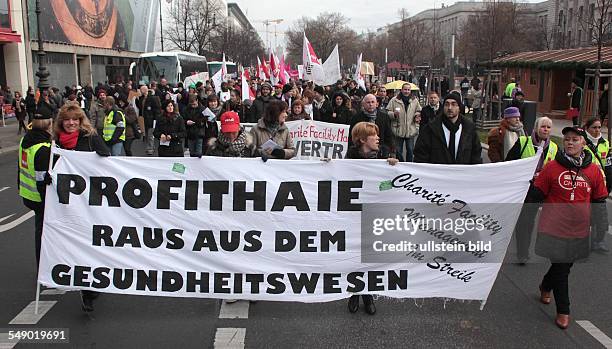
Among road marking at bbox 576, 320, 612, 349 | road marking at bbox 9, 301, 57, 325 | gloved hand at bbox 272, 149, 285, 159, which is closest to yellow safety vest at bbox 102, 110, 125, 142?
road marking at bbox 9, 301, 57, 325

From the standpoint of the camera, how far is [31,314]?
4984 millimetres

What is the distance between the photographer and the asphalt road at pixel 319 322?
4.47 metres

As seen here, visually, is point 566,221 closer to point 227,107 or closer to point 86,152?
point 86,152

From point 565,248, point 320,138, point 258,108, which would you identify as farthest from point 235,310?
point 258,108

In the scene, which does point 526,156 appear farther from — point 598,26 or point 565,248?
point 598,26

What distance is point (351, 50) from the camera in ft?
307

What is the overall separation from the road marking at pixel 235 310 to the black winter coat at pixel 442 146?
2.21 m

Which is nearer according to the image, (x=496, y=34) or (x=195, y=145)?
(x=195, y=145)

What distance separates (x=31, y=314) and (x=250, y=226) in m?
2.03

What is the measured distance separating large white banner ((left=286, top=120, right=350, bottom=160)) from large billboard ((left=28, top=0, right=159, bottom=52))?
98.5 ft

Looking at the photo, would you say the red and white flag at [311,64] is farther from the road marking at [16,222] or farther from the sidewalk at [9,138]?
the road marking at [16,222]

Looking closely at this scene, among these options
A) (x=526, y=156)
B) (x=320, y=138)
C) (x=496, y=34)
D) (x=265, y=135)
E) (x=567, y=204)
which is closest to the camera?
(x=567, y=204)

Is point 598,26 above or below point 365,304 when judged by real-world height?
above

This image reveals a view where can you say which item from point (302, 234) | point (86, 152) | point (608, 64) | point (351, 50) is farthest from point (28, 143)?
point (351, 50)
